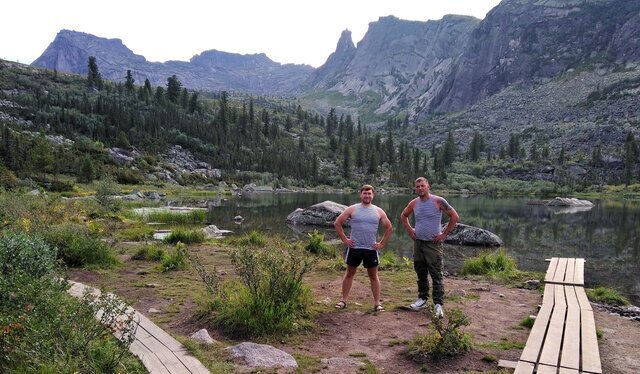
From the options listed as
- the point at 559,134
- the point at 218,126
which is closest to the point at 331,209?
the point at 218,126

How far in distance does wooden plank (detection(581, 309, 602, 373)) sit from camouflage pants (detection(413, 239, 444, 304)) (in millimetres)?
2545

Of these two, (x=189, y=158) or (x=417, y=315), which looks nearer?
(x=417, y=315)

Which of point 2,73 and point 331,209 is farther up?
point 2,73

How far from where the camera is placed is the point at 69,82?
15438 centimetres

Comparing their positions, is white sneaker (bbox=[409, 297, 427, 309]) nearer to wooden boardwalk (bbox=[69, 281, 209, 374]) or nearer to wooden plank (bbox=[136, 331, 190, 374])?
wooden boardwalk (bbox=[69, 281, 209, 374])

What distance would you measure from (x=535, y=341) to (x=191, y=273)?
9.01 m

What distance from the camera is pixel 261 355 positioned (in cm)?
591

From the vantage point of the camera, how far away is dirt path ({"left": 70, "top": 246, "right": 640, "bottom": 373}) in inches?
249

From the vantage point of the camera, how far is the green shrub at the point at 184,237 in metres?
18.1

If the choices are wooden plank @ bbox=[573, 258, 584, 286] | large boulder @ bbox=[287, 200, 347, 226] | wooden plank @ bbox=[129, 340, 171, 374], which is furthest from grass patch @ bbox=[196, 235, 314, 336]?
large boulder @ bbox=[287, 200, 347, 226]

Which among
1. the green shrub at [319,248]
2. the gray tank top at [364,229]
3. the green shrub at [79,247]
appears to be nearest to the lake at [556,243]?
the green shrub at [319,248]

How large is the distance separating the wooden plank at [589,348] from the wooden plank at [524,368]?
679 mm

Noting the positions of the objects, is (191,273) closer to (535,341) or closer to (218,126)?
(535,341)

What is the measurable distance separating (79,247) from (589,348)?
486 inches
